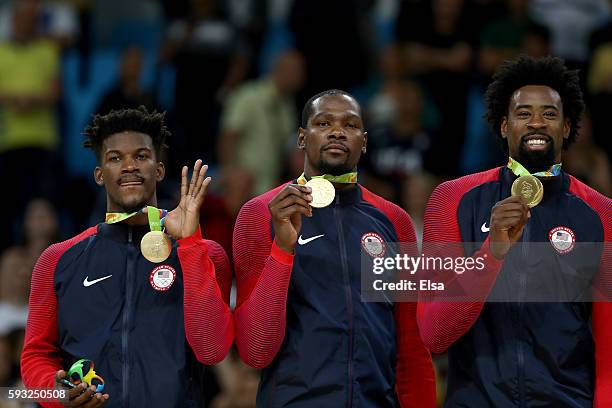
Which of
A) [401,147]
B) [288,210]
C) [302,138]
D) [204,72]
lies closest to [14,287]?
[204,72]

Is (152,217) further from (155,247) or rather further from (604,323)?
(604,323)

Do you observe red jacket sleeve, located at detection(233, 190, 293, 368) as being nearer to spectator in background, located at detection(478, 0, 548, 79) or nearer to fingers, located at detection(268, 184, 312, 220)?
fingers, located at detection(268, 184, 312, 220)

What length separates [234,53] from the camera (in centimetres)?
1200

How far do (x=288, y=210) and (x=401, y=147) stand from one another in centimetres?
531

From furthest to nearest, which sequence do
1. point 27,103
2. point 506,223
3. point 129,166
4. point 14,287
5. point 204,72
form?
1. point 204,72
2. point 27,103
3. point 14,287
4. point 129,166
5. point 506,223

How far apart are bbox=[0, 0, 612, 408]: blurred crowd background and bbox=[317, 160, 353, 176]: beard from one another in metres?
4.31

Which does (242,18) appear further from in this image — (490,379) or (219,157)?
(490,379)

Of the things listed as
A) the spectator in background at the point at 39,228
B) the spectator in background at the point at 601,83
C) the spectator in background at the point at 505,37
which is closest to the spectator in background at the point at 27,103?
the spectator in background at the point at 39,228

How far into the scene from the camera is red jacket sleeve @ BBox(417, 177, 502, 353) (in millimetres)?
5551

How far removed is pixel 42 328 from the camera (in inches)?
230

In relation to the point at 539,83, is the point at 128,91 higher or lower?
higher

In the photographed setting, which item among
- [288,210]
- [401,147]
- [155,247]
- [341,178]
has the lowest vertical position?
[155,247]

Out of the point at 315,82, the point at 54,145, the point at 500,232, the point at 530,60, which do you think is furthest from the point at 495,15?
the point at 500,232

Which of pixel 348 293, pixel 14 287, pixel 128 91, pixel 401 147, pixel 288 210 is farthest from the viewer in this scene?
pixel 128 91
